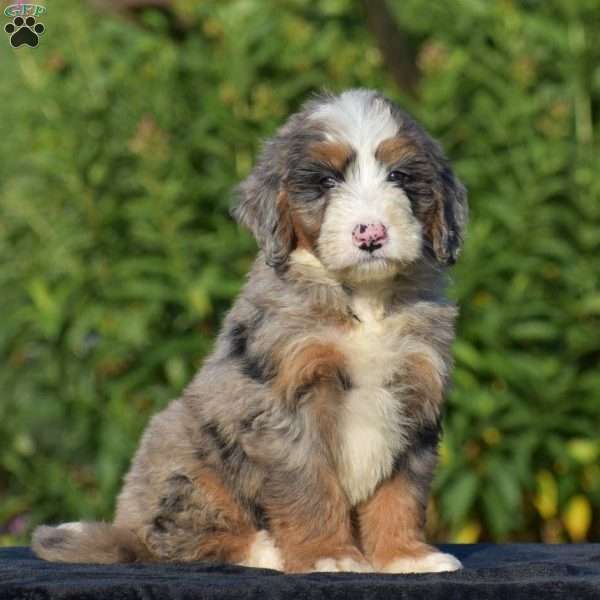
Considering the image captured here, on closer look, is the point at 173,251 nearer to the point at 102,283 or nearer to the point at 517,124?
the point at 102,283

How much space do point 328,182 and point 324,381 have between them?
0.81 metres

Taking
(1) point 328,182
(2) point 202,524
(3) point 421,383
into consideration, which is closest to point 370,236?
(1) point 328,182

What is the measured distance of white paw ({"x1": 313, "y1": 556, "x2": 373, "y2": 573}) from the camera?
546 cm

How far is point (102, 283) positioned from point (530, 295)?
108 inches

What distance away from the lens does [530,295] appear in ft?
29.8

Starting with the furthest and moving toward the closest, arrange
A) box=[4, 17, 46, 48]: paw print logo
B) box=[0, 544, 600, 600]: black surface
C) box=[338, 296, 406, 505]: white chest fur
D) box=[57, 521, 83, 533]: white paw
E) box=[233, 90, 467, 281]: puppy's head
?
box=[4, 17, 46, 48]: paw print logo → box=[57, 521, 83, 533]: white paw → box=[338, 296, 406, 505]: white chest fur → box=[233, 90, 467, 281]: puppy's head → box=[0, 544, 600, 600]: black surface

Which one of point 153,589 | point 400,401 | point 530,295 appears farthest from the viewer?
point 530,295

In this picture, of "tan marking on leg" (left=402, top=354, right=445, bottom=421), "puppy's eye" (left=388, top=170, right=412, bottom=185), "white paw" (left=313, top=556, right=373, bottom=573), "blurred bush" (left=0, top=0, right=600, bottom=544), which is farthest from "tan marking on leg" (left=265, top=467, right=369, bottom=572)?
"blurred bush" (left=0, top=0, right=600, bottom=544)

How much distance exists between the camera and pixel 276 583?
16.0 feet

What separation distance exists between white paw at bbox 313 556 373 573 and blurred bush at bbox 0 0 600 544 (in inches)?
136

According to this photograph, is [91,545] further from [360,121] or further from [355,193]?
[360,121]

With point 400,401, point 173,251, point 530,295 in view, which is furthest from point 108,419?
point 400,401

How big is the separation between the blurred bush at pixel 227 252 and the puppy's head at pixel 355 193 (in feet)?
9.98

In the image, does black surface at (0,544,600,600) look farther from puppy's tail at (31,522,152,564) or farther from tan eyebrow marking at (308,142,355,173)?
tan eyebrow marking at (308,142,355,173)
